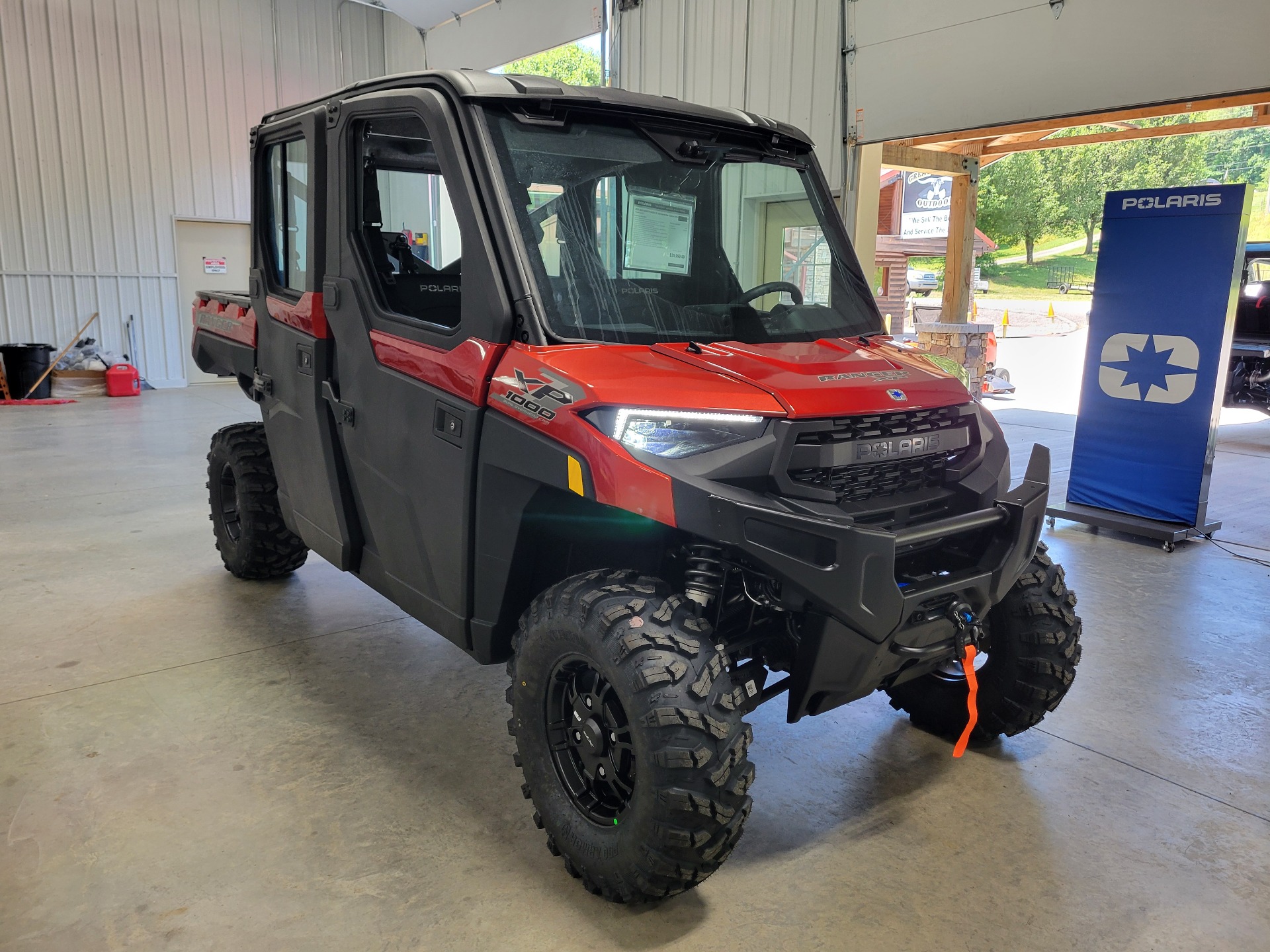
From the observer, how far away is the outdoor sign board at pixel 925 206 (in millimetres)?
29344

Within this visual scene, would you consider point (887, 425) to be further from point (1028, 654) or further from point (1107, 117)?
point (1107, 117)

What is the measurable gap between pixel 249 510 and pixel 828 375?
323 cm

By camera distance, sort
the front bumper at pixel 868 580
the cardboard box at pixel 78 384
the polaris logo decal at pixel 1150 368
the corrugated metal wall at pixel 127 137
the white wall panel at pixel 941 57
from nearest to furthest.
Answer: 1. the front bumper at pixel 868 580
2. the polaris logo decal at pixel 1150 368
3. the white wall panel at pixel 941 57
4. the cardboard box at pixel 78 384
5. the corrugated metal wall at pixel 127 137

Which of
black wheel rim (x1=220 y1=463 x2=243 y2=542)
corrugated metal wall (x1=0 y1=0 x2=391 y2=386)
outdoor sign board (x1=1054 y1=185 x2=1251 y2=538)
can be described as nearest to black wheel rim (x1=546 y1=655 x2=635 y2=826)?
black wheel rim (x1=220 y1=463 x2=243 y2=542)

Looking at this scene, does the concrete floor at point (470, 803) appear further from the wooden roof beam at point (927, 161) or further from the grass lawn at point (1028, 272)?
the grass lawn at point (1028, 272)

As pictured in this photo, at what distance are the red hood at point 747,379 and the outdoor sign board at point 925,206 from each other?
92.2 ft

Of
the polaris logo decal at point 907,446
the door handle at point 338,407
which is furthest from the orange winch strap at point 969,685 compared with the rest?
the door handle at point 338,407

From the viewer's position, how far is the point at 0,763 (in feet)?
9.93

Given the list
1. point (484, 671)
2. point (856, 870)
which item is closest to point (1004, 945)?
point (856, 870)

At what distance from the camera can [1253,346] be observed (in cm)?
1073

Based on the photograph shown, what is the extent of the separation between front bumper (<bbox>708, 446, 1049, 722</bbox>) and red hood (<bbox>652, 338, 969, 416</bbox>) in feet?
1.09

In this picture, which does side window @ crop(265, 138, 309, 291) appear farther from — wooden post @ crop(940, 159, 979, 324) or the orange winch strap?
wooden post @ crop(940, 159, 979, 324)

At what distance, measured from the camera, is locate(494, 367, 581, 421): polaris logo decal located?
2303 mm

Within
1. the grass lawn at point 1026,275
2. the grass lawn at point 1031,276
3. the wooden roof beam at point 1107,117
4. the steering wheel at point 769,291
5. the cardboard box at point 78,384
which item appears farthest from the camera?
the grass lawn at point 1031,276
